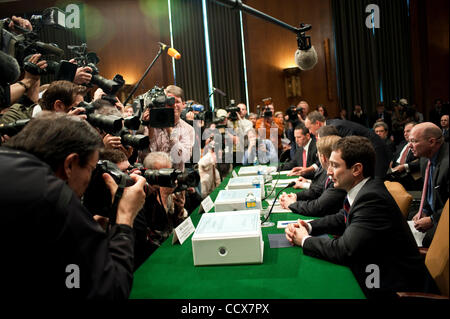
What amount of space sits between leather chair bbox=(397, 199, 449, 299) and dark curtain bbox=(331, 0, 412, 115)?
29.5ft

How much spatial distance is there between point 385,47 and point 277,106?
10.1ft

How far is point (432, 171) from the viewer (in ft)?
4.75

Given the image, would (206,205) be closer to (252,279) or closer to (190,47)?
(252,279)

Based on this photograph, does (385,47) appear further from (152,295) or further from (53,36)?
(152,295)

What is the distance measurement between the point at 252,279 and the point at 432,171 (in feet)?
2.70

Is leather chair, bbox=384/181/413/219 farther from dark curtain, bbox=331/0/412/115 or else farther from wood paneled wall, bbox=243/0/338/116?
dark curtain, bbox=331/0/412/115

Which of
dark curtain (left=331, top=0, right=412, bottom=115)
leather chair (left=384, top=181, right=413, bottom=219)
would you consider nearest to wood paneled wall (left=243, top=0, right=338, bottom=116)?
dark curtain (left=331, top=0, right=412, bottom=115)

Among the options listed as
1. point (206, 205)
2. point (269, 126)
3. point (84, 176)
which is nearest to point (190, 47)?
point (269, 126)

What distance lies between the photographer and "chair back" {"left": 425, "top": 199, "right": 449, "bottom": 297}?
1.10m

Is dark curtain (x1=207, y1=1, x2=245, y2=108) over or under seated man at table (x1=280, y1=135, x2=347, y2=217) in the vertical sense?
over

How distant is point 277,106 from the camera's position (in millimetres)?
10117

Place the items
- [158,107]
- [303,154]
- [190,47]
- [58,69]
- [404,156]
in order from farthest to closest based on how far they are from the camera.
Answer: [190,47], [404,156], [303,154], [158,107], [58,69]

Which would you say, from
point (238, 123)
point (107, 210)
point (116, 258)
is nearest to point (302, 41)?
point (107, 210)

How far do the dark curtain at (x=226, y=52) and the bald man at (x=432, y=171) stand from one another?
25.1 ft
